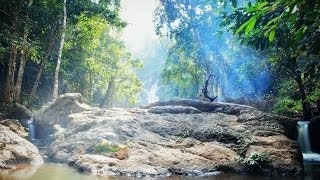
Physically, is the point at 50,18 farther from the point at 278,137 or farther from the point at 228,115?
the point at 278,137

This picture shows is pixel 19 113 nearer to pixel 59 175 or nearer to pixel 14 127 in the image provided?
pixel 14 127

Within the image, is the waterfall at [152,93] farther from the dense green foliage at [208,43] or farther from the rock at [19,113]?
the rock at [19,113]

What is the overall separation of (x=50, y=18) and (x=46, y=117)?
854 cm

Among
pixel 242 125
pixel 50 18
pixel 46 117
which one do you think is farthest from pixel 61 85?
pixel 242 125

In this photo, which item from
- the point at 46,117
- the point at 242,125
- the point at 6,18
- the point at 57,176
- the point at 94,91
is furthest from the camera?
the point at 94,91

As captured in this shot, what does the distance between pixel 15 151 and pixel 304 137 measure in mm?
14571

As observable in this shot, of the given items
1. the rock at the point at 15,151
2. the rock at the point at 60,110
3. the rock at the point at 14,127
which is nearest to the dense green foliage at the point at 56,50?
the rock at the point at 60,110

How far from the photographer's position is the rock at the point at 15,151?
30.3 feet

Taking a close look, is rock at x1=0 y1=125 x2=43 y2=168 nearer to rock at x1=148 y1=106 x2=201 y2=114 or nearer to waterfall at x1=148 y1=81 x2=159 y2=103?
rock at x1=148 y1=106 x2=201 y2=114

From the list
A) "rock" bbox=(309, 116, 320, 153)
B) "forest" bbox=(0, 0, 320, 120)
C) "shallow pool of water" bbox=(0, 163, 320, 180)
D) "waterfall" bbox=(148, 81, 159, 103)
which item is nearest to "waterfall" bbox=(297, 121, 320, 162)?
"rock" bbox=(309, 116, 320, 153)

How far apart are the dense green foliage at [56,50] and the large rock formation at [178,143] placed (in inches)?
257

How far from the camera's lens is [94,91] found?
42.2 meters

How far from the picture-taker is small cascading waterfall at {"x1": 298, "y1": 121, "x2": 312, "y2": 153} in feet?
55.5

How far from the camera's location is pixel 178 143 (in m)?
11.1
